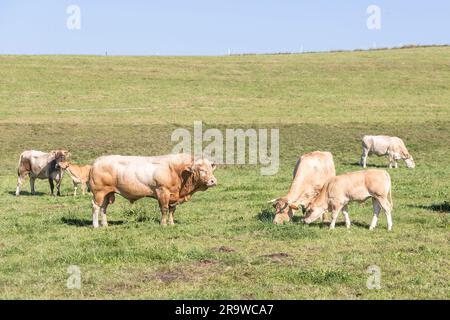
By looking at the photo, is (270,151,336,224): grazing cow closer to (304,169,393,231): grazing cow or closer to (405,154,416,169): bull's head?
(304,169,393,231): grazing cow

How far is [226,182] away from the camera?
90.6 ft

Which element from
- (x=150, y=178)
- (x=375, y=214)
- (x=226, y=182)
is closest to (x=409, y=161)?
(x=226, y=182)

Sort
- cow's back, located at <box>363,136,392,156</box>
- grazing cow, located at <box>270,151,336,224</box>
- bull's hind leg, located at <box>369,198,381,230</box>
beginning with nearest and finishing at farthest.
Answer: bull's hind leg, located at <box>369,198,381,230</box> → grazing cow, located at <box>270,151,336,224</box> → cow's back, located at <box>363,136,392,156</box>

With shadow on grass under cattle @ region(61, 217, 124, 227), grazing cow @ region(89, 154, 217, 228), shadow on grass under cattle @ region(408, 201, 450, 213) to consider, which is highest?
grazing cow @ region(89, 154, 217, 228)

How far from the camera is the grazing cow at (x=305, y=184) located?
1677cm

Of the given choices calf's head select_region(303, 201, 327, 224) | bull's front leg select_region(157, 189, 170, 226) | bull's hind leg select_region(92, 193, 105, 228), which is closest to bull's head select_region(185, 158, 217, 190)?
bull's front leg select_region(157, 189, 170, 226)

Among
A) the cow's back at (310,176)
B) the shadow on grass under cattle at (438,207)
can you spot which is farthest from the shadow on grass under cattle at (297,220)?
the shadow on grass under cattle at (438,207)

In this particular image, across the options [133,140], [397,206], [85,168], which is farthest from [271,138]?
[397,206]

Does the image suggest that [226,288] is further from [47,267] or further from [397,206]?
[397,206]

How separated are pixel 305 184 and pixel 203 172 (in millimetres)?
2531

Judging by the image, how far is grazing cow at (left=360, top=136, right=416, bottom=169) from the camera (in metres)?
33.5

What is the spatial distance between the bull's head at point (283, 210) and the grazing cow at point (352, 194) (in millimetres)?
388

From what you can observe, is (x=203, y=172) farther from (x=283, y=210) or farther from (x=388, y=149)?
(x=388, y=149)
